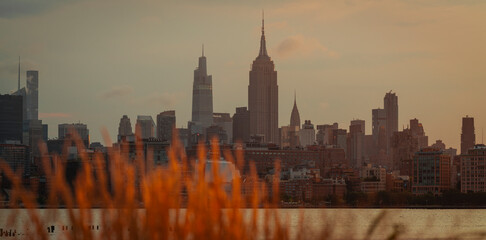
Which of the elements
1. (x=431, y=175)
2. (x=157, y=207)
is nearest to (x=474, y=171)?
(x=431, y=175)

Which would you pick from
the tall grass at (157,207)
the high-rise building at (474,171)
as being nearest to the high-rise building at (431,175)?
the high-rise building at (474,171)

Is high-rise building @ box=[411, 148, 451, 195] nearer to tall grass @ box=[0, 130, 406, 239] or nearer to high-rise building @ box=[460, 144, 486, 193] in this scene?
high-rise building @ box=[460, 144, 486, 193]

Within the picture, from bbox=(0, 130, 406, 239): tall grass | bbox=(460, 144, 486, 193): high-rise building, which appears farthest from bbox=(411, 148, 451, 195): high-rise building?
bbox=(0, 130, 406, 239): tall grass

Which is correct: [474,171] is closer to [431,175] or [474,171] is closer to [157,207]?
[431,175]

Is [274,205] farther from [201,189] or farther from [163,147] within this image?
[163,147]

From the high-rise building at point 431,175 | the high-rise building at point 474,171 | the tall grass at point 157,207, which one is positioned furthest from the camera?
the high-rise building at point 431,175

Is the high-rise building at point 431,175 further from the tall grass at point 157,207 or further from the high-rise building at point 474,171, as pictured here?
the tall grass at point 157,207

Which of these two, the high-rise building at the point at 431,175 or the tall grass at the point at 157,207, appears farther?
the high-rise building at the point at 431,175
